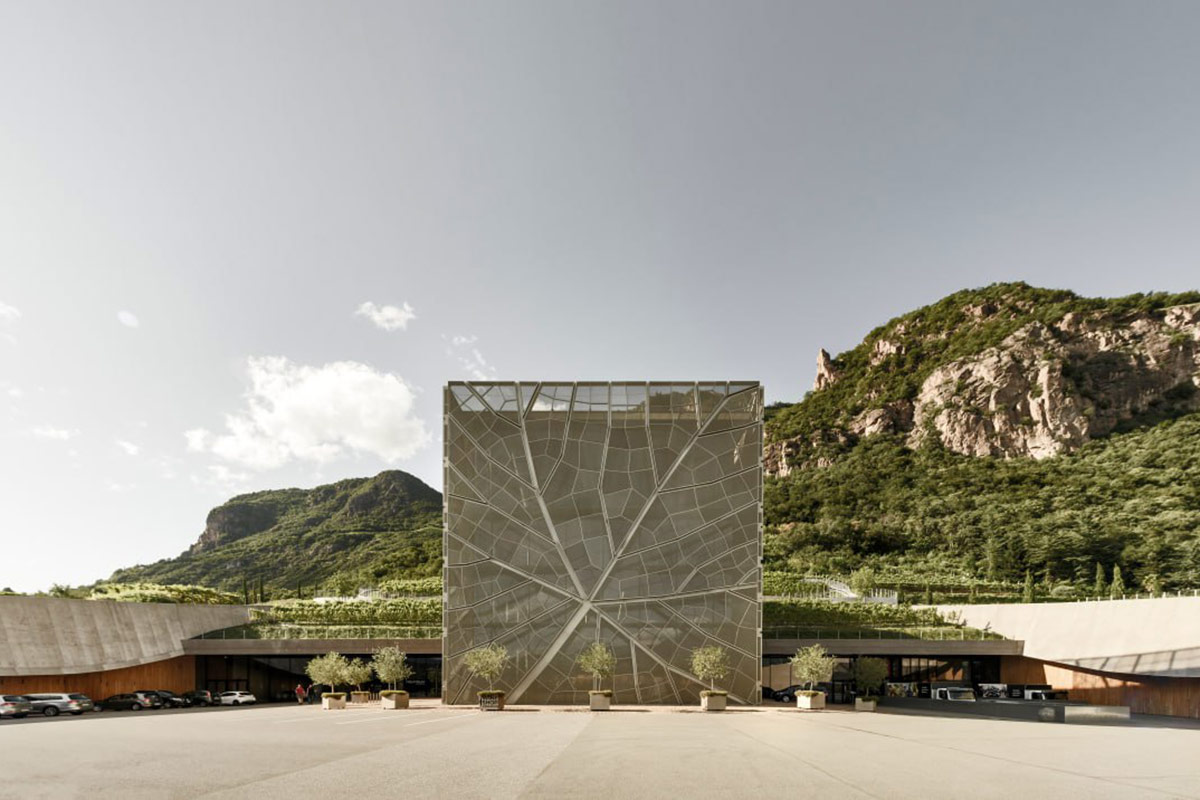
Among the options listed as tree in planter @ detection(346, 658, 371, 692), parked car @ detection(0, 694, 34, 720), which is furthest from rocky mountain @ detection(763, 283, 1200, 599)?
parked car @ detection(0, 694, 34, 720)

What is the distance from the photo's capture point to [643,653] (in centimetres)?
3834

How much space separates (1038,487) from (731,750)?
90.9 m

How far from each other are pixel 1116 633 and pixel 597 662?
24.2 meters

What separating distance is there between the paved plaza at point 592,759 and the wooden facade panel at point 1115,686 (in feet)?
18.2

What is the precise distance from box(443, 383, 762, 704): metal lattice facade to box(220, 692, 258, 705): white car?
13.9 meters

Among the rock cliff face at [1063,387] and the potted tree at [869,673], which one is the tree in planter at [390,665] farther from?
the rock cliff face at [1063,387]

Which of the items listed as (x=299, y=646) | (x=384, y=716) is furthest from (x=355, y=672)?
(x=384, y=716)

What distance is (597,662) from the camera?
120ft

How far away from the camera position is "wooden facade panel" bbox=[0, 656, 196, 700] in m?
34.5

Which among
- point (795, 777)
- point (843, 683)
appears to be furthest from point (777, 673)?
point (795, 777)

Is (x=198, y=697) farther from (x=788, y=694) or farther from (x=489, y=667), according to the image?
(x=788, y=694)

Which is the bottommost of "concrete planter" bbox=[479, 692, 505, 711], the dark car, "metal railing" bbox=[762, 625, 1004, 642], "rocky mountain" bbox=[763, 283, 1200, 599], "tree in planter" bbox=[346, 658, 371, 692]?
the dark car

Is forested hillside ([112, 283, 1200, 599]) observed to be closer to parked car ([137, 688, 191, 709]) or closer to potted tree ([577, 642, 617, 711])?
parked car ([137, 688, 191, 709])

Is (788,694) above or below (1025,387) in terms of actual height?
below
